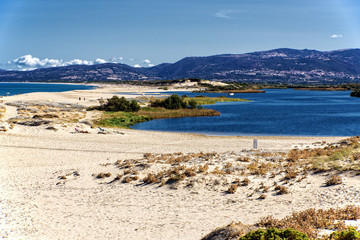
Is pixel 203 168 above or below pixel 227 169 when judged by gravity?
above

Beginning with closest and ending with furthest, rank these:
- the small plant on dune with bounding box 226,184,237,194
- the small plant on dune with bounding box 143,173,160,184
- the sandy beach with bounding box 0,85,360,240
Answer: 1. the sandy beach with bounding box 0,85,360,240
2. the small plant on dune with bounding box 226,184,237,194
3. the small plant on dune with bounding box 143,173,160,184

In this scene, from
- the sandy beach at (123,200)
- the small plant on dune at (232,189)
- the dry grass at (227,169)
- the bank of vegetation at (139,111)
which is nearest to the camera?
the sandy beach at (123,200)

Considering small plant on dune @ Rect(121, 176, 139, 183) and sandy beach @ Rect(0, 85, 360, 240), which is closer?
sandy beach @ Rect(0, 85, 360, 240)

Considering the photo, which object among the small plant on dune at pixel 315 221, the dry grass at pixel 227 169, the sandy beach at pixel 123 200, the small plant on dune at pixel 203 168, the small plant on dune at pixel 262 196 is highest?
the small plant on dune at pixel 315 221

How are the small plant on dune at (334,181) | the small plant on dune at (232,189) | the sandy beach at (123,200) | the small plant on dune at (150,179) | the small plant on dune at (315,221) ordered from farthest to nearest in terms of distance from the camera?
the small plant on dune at (150,179) → the small plant on dune at (232,189) → the small plant on dune at (334,181) → the sandy beach at (123,200) → the small plant on dune at (315,221)

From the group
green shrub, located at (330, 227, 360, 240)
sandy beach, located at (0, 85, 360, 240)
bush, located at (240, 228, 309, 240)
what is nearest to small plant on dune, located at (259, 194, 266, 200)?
sandy beach, located at (0, 85, 360, 240)

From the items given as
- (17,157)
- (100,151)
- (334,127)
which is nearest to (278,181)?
(100,151)

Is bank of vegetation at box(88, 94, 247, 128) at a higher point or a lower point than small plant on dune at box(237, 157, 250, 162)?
higher

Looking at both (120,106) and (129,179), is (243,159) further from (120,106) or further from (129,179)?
(120,106)

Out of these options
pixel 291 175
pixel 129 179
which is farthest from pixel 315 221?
pixel 129 179

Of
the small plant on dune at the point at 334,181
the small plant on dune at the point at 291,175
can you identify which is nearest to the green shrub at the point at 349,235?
the small plant on dune at the point at 334,181

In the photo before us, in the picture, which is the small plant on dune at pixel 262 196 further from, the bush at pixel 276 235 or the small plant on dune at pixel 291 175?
the bush at pixel 276 235

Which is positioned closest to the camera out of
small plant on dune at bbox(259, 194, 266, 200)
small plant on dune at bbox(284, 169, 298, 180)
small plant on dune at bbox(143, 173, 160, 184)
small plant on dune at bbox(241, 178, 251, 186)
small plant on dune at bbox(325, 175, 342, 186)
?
small plant on dune at bbox(259, 194, 266, 200)

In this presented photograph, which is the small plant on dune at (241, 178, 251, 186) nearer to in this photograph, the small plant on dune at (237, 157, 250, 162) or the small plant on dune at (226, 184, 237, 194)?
the small plant on dune at (226, 184, 237, 194)
